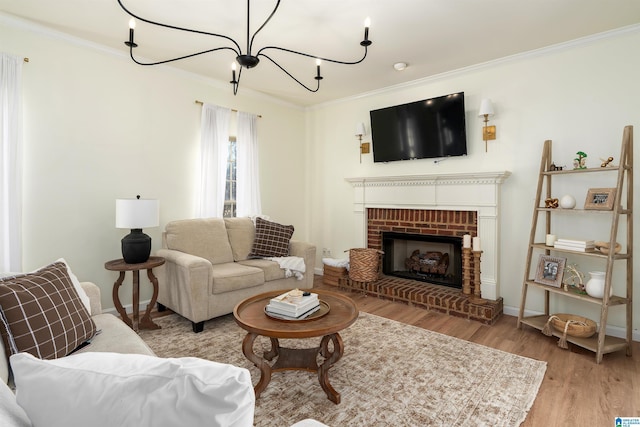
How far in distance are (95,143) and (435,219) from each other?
3635mm

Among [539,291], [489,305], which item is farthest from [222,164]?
[539,291]

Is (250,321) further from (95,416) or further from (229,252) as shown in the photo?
(229,252)

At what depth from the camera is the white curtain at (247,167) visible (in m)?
4.34

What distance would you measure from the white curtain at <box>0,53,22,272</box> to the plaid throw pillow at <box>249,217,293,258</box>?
6.67ft

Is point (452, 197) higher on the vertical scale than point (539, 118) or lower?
lower

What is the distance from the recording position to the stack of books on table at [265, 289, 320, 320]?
2.05 metres

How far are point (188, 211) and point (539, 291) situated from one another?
12.5 feet

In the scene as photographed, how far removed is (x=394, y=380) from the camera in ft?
7.16

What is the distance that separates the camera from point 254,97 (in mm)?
4496

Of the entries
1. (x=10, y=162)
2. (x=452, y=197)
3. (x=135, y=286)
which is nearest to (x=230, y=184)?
(x=135, y=286)

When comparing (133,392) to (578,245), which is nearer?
(133,392)

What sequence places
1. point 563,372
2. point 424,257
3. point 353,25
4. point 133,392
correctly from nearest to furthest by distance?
point 133,392
point 563,372
point 353,25
point 424,257

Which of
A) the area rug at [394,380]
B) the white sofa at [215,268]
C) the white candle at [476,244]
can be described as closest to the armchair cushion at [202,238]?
the white sofa at [215,268]

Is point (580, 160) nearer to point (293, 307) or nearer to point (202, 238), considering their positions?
point (293, 307)
